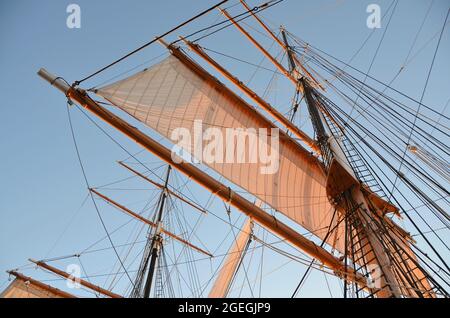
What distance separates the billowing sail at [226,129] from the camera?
6746 millimetres

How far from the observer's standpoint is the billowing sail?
6746 millimetres

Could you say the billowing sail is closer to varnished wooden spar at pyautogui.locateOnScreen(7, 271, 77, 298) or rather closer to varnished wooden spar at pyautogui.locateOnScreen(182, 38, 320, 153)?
varnished wooden spar at pyautogui.locateOnScreen(182, 38, 320, 153)

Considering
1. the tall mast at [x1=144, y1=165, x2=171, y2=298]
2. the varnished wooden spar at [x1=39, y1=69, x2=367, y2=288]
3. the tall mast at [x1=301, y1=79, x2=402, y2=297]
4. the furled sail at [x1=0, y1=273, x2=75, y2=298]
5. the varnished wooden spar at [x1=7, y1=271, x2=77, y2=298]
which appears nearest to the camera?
the tall mast at [x1=301, y1=79, x2=402, y2=297]

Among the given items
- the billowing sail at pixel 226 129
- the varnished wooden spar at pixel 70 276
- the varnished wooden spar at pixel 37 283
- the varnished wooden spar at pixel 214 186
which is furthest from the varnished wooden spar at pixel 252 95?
the varnished wooden spar at pixel 37 283

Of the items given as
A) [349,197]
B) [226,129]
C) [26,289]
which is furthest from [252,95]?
[26,289]

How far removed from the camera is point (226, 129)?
7668 mm

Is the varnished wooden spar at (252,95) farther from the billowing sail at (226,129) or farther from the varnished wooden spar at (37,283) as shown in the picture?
the varnished wooden spar at (37,283)

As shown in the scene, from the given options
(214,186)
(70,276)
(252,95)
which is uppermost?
(252,95)

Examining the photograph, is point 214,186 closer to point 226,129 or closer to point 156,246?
point 226,129

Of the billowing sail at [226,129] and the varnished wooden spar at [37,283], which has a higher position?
the billowing sail at [226,129]

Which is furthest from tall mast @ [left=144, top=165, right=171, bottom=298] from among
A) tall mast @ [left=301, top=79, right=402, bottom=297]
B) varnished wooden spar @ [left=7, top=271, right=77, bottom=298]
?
tall mast @ [left=301, top=79, right=402, bottom=297]

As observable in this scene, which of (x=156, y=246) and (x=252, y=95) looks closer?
(x=252, y=95)
